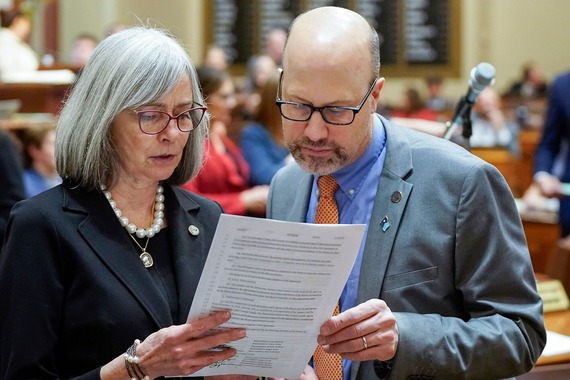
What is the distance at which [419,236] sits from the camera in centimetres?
216

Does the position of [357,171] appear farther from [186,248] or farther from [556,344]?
[556,344]

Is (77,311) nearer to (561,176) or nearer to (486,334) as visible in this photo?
(486,334)

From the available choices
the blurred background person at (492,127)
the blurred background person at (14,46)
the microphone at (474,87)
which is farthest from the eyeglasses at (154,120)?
the blurred background person at (492,127)

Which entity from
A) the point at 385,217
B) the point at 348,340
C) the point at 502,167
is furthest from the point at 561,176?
the point at 348,340

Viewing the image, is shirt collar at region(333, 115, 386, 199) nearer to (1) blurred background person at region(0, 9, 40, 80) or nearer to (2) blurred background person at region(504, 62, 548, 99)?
(1) blurred background person at region(0, 9, 40, 80)

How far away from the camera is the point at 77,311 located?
2.07m

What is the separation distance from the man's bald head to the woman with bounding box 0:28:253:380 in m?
0.29

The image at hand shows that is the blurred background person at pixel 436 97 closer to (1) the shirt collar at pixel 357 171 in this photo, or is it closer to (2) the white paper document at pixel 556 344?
(2) the white paper document at pixel 556 344

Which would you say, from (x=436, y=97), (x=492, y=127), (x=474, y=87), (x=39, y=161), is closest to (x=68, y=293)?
(x=474, y=87)

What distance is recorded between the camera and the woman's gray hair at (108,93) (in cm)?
217

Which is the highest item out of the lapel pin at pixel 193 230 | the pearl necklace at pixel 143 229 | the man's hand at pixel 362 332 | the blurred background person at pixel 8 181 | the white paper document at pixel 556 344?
the pearl necklace at pixel 143 229

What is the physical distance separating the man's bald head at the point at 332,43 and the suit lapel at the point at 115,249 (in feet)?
1.85

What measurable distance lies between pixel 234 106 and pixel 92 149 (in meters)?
6.12

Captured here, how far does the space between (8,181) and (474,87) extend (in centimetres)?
174
